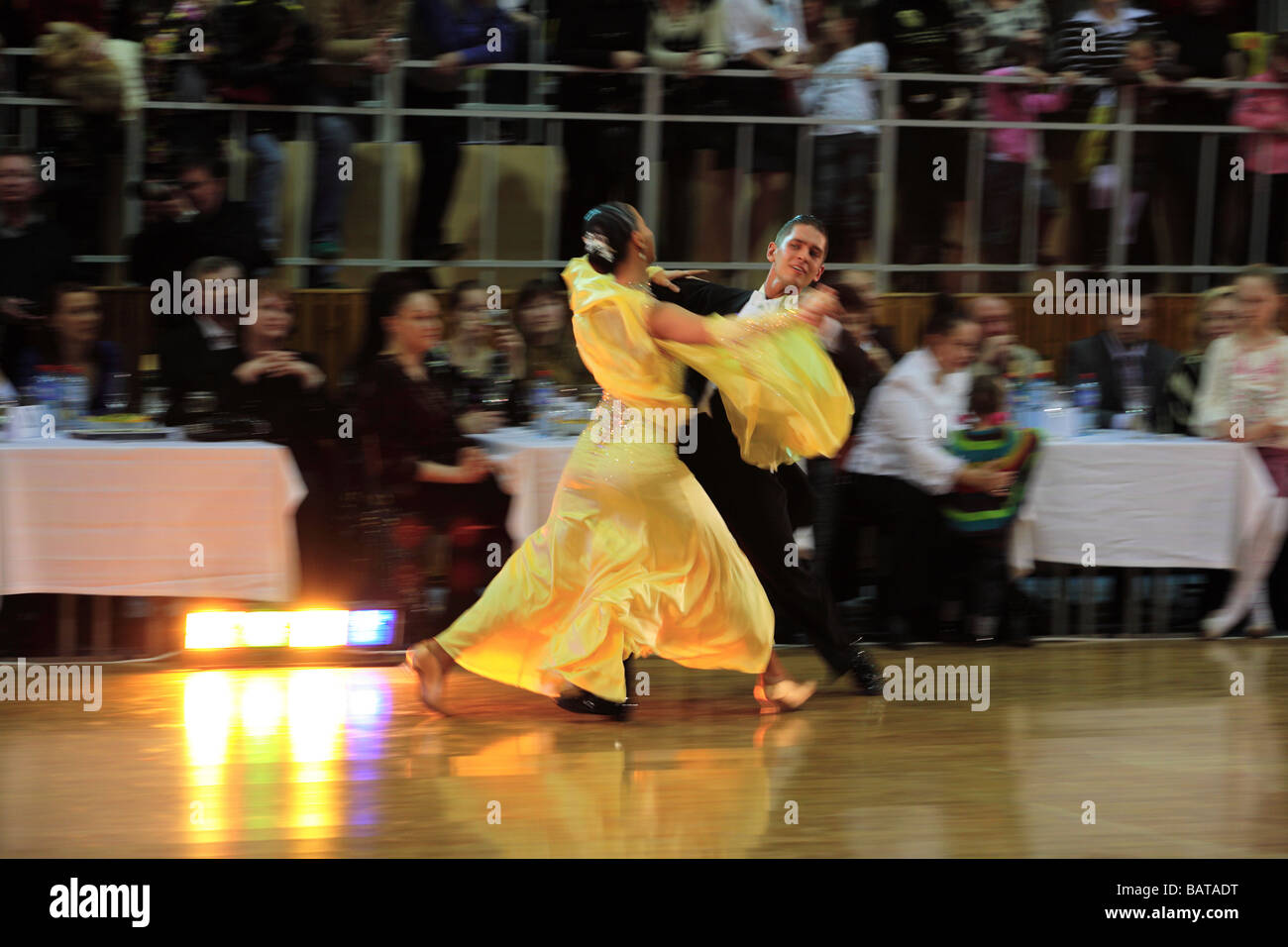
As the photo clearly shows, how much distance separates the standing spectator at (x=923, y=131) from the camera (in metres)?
8.09

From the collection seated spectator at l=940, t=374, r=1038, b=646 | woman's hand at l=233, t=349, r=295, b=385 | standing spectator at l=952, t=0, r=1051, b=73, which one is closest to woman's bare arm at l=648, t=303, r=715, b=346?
woman's hand at l=233, t=349, r=295, b=385

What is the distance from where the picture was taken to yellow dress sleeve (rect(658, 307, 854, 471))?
15.5 ft

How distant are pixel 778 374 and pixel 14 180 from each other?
3.78m

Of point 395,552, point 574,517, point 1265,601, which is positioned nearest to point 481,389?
point 395,552

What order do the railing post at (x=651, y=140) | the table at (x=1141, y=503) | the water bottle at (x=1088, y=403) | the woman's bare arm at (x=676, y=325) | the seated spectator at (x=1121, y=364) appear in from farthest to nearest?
the railing post at (x=651, y=140)
the seated spectator at (x=1121, y=364)
the water bottle at (x=1088, y=403)
the table at (x=1141, y=503)
the woman's bare arm at (x=676, y=325)

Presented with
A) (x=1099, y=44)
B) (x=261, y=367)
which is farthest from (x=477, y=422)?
(x=1099, y=44)

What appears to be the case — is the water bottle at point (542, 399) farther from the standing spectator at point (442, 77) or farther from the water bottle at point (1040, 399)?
the water bottle at point (1040, 399)

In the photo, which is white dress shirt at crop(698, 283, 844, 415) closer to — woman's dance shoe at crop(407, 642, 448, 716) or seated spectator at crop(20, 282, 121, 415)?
woman's dance shoe at crop(407, 642, 448, 716)

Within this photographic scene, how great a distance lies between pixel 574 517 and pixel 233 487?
1.46m

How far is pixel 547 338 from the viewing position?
21.5 feet

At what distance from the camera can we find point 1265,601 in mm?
6543

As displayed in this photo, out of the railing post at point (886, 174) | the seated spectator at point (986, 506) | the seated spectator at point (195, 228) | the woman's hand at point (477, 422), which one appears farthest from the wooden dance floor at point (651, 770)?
the railing post at point (886, 174)

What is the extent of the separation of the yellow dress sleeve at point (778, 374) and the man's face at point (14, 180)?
3.46 metres

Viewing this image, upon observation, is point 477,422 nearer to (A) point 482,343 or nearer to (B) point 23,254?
(A) point 482,343
